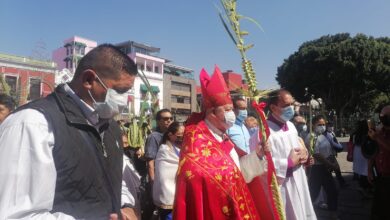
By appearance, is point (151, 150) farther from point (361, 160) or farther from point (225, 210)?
point (361, 160)

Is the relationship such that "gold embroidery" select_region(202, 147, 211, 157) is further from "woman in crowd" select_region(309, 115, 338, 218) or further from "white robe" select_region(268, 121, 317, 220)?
"woman in crowd" select_region(309, 115, 338, 218)

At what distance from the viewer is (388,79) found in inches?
1299

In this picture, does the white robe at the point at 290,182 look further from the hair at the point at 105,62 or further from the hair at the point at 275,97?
the hair at the point at 105,62

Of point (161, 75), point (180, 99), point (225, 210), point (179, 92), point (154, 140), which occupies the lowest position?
point (225, 210)

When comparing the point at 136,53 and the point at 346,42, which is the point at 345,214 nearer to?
the point at 346,42

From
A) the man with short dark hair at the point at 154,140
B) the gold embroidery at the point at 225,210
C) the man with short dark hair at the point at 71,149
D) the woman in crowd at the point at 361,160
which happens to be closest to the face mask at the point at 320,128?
the woman in crowd at the point at 361,160

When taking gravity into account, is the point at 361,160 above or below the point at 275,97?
below

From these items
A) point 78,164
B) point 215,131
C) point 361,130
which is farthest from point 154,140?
point 361,130

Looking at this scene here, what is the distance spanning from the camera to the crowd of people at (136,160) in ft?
4.90

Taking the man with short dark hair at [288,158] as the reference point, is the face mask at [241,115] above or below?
above

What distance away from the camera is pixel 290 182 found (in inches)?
166

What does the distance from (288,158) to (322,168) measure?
2835 millimetres

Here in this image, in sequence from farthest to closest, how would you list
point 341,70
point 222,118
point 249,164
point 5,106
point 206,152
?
point 341,70
point 5,106
point 249,164
point 222,118
point 206,152

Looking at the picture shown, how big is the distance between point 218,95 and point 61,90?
1.90 meters
